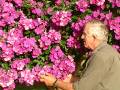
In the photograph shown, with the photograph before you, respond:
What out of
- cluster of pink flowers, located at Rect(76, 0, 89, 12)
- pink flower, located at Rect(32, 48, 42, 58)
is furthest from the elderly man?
cluster of pink flowers, located at Rect(76, 0, 89, 12)

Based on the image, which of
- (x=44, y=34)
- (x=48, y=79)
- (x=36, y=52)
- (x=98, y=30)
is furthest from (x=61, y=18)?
(x=98, y=30)

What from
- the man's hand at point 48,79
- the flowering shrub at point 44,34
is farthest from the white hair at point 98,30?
the flowering shrub at point 44,34

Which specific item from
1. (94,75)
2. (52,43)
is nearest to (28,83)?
(52,43)

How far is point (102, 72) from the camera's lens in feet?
14.7

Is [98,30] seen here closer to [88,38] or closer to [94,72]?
[88,38]

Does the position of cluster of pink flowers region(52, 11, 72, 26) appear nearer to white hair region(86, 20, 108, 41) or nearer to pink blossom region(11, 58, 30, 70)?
pink blossom region(11, 58, 30, 70)

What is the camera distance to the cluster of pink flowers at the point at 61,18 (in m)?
5.76

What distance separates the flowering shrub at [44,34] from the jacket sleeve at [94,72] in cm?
99

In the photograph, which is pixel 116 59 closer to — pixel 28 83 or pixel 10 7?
pixel 28 83

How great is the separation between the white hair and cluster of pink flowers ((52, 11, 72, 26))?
3.45ft

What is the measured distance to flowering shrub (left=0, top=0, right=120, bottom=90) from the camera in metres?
5.60

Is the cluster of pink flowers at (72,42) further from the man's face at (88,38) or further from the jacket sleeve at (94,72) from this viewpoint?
the jacket sleeve at (94,72)

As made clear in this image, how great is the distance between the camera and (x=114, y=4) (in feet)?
19.4

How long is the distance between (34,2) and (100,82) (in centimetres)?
180
